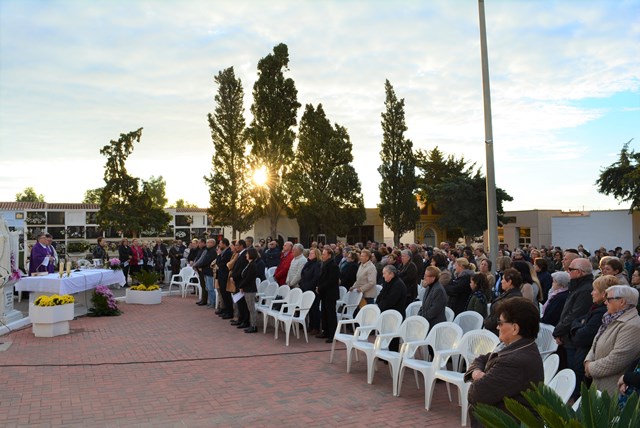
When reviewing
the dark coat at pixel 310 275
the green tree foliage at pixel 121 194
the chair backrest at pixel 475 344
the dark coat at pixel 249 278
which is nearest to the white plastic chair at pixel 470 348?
the chair backrest at pixel 475 344

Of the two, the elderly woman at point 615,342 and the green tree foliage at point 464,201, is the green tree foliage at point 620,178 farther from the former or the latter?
the elderly woman at point 615,342

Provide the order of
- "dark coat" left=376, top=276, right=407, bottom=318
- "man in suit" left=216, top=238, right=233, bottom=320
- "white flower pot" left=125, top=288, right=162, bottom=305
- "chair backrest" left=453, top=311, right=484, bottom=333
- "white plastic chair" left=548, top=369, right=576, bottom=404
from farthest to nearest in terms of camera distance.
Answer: "white flower pot" left=125, top=288, right=162, bottom=305, "man in suit" left=216, top=238, right=233, bottom=320, "dark coat" left=376, top=276, right=407, bottom=318, "chair backrest" left=453, top=311, right=484, bottom=333, "white plastic chair" left=548, top=369, right=576, bottom=404

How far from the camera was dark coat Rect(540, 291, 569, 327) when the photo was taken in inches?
255

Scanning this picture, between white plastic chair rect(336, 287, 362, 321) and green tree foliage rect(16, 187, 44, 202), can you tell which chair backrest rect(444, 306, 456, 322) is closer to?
white plastic chair rect(336, 287, 362, 321)

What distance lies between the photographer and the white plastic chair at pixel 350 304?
10209 millimetres

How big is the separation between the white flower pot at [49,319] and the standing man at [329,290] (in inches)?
193

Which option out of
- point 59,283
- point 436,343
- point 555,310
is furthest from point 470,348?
point 59,283

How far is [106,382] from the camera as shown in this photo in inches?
278

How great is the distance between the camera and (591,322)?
5129 millimetres

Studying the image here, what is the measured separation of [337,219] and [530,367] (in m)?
34.0

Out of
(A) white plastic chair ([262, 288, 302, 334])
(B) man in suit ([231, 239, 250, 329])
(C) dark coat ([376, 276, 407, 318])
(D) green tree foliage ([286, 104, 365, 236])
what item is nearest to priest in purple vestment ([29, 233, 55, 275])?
(B) man in suit ([231, 239, 250, 329])

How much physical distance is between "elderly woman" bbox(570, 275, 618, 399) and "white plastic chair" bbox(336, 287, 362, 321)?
514 centimetres

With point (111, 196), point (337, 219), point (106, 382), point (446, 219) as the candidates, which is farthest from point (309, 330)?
point (111, 196)

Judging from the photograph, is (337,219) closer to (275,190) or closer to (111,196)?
(275,190)
